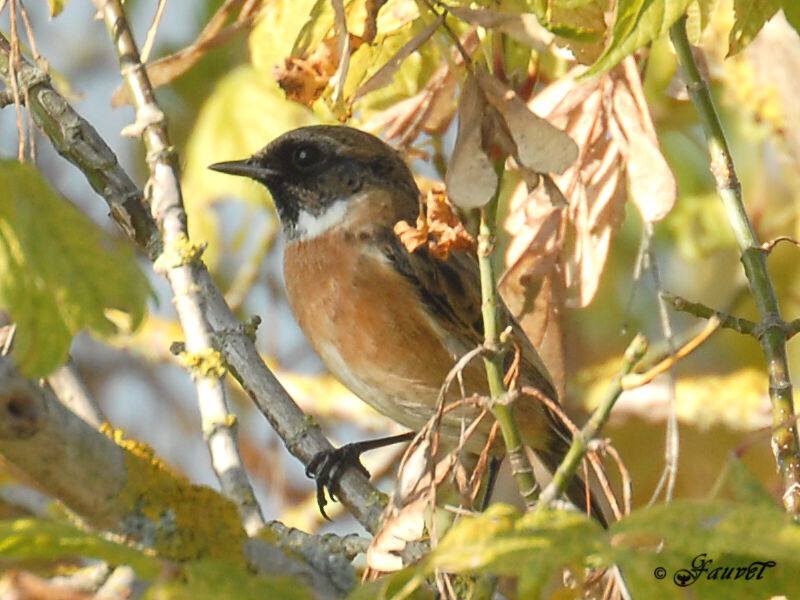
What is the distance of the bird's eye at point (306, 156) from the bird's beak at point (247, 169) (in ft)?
0.30

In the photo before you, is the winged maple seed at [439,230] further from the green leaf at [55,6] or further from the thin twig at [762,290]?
the green leaf at [55,6]

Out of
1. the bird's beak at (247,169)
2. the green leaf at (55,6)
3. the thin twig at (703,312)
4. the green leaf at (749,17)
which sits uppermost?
the bird's beak at (247,169)

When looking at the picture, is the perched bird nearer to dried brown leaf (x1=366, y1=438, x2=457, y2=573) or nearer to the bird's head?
the bird's head

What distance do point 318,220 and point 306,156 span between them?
245 millimetres

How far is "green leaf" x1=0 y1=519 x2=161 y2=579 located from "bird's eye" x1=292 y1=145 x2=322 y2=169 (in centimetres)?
289

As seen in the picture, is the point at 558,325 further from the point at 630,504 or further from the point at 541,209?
the point at 630,504

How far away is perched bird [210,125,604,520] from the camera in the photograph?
387 centimetres

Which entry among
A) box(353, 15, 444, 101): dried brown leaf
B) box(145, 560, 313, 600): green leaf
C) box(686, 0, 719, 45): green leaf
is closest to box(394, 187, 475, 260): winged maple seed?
box(353, 15, 444, 101): dried brown leaf

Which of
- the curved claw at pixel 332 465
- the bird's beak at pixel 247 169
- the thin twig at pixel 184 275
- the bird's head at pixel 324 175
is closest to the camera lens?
the thin twig at pixel 184 275

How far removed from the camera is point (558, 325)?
351 centimetres

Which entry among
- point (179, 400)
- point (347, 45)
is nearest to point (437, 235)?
point (347, 45)

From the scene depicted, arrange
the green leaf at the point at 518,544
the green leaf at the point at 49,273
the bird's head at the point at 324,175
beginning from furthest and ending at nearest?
1. the bird's head at the point at 324,175
2. the green leaf at the point at 49,273
3. the green leaf at the point at 518,544

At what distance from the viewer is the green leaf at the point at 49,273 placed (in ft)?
5.23

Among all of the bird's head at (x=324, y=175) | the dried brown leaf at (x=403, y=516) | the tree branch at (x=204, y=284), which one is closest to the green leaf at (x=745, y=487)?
the dried brown leaf at (x=403, y=516)
